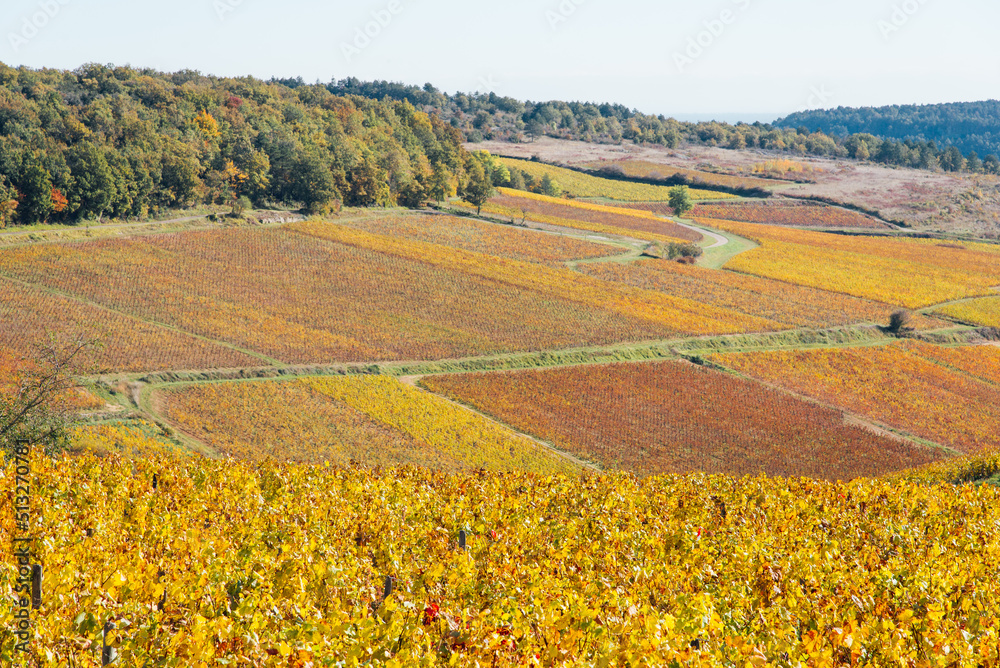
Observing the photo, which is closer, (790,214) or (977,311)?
(977,311)

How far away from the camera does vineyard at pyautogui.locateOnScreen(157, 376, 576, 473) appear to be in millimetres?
42750

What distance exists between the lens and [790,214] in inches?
6560

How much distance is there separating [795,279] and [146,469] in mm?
94548

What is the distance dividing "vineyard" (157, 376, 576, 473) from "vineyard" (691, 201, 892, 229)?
407 ft

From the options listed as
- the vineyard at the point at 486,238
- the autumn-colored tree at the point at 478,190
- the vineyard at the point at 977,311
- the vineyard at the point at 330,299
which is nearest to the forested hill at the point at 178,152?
the autumn-colored tree at the point at 478,190

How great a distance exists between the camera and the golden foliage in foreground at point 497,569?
35.1 ft

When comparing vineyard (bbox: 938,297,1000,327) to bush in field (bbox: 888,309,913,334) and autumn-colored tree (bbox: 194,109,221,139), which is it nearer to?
bush in field (bbox: 888,309,913,334)

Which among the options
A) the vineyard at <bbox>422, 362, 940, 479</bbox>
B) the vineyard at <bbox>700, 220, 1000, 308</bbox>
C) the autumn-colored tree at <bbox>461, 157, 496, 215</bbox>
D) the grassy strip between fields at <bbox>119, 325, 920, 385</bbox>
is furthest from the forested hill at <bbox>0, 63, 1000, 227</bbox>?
the vineyard at <bbox>422, 362, 940, 479</bbox>

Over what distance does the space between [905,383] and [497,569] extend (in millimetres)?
60549

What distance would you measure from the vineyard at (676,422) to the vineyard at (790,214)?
107m

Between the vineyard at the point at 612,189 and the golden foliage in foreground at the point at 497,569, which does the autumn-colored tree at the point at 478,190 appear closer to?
the vineyard at the point at 612,189

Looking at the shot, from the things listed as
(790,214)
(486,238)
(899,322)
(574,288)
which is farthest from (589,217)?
(899,322)

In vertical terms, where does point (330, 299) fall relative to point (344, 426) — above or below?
above

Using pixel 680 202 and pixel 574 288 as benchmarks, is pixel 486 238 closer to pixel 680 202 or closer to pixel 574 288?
pixel 574 288
